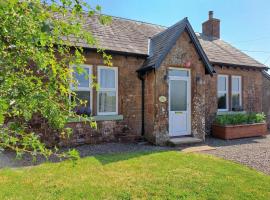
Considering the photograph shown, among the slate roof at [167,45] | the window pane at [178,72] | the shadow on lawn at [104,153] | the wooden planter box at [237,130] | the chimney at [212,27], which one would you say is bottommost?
the shadow on lawn at [104,153]

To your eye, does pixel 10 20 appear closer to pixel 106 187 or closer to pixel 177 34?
pixel 106 187

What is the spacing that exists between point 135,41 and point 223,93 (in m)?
6.12

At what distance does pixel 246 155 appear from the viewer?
7.61 meters

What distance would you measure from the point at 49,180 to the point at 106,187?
56.1 inches

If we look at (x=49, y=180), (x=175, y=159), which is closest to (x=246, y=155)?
(x=175, y=159)

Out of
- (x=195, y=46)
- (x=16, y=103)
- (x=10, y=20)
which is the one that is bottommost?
(x=16, y=103)

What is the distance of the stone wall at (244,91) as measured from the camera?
11836mm

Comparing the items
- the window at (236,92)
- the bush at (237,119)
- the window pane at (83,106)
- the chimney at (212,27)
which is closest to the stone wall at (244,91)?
the window at (236,92)

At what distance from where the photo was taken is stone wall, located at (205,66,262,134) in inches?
466

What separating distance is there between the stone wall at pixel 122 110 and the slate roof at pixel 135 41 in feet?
1.90

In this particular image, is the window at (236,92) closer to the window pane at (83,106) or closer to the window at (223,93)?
the window at (223,93)

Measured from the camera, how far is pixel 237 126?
424 inches

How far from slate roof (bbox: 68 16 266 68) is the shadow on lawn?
4048 mm

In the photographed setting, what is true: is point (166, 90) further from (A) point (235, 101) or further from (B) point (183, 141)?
(A) point (235, 101)
